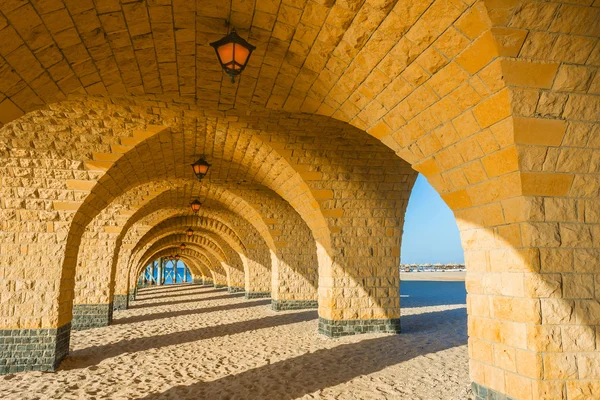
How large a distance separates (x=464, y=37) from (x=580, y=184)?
1546 mm

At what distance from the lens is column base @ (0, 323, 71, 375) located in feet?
24.2

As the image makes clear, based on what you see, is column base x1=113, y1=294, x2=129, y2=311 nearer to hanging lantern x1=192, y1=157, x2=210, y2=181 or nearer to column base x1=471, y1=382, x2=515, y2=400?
hanging lantern x1=192, y1=157, x2=210, y2=181

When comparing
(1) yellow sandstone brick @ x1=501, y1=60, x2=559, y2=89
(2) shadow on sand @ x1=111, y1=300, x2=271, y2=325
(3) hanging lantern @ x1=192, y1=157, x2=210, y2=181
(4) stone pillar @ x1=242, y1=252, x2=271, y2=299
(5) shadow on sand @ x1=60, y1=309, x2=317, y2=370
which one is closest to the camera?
(1) yellow sandstone brick @ x1=501, y1=60, x2=559, y2=89

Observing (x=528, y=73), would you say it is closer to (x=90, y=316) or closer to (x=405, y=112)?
(x=405, y=112)

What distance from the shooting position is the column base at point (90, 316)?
1218 cm

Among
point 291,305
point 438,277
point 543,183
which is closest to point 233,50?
point 543,183

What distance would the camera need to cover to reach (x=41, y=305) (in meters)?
7.62

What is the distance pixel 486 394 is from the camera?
391 centimetres

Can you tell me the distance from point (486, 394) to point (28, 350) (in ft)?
24.4

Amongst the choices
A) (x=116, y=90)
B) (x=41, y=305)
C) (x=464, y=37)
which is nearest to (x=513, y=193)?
(x=464, y=37)

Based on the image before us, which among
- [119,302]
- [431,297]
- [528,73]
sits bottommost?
[431,297]

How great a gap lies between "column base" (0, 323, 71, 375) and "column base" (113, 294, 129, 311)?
10054 millimetres

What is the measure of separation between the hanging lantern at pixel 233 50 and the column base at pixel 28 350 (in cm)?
626

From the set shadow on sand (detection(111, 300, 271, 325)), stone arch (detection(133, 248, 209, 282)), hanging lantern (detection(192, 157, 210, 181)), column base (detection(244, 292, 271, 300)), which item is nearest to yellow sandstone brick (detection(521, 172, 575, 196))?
hanging lantern (detection(192, 157, 210, 181))
